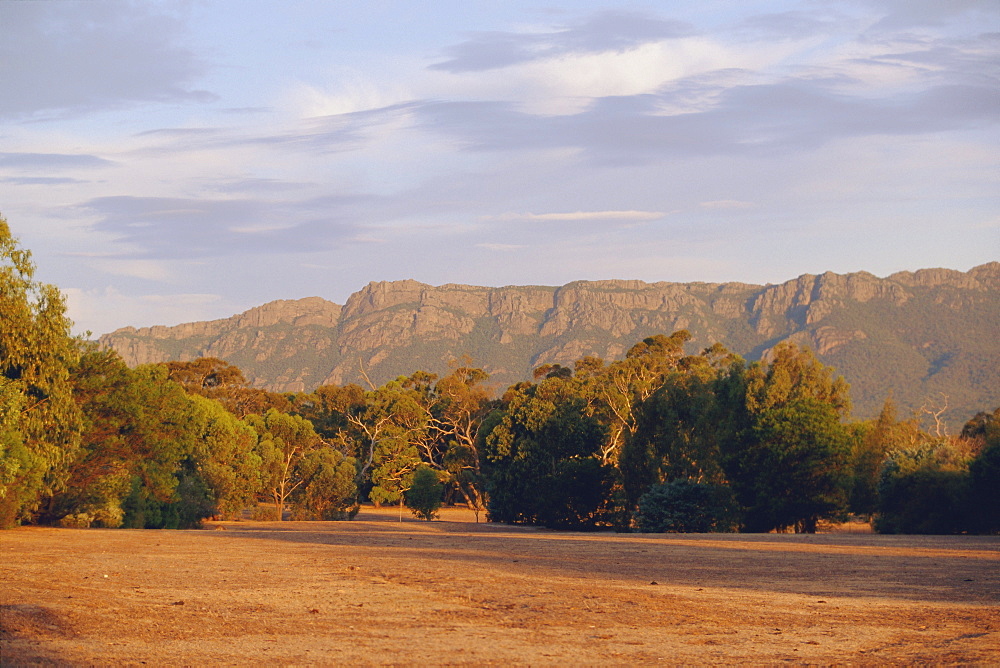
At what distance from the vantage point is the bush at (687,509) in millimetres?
47469

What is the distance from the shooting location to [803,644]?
11523 mm

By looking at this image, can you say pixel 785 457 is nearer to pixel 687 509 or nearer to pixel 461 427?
A: pixel 687 509

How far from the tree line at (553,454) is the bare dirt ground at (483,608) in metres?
7.95

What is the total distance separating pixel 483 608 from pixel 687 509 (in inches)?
1364

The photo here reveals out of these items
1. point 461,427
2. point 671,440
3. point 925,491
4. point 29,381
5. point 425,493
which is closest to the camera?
point 29,381

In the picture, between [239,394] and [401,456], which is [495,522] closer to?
[401,456]

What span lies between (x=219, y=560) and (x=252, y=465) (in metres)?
37.6

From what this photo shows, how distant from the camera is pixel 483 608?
48.0 ft

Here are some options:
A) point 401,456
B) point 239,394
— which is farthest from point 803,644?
point 239,394

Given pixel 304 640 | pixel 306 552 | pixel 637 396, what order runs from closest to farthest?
pixel 304 640, pixel 306 552, pixel 637 396

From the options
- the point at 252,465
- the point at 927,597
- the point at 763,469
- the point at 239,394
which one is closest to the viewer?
the point at 927,597

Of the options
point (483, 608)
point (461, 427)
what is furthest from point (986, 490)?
point (461, 427)

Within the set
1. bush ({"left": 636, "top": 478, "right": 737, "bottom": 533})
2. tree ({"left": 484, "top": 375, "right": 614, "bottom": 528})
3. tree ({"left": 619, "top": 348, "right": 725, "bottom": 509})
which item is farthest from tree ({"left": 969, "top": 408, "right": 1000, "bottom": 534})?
tree ({"left": 484, "top": 375, "right": 614, "bottom": 528})

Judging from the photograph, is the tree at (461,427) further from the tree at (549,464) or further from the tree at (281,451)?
the tree at (549,464)
